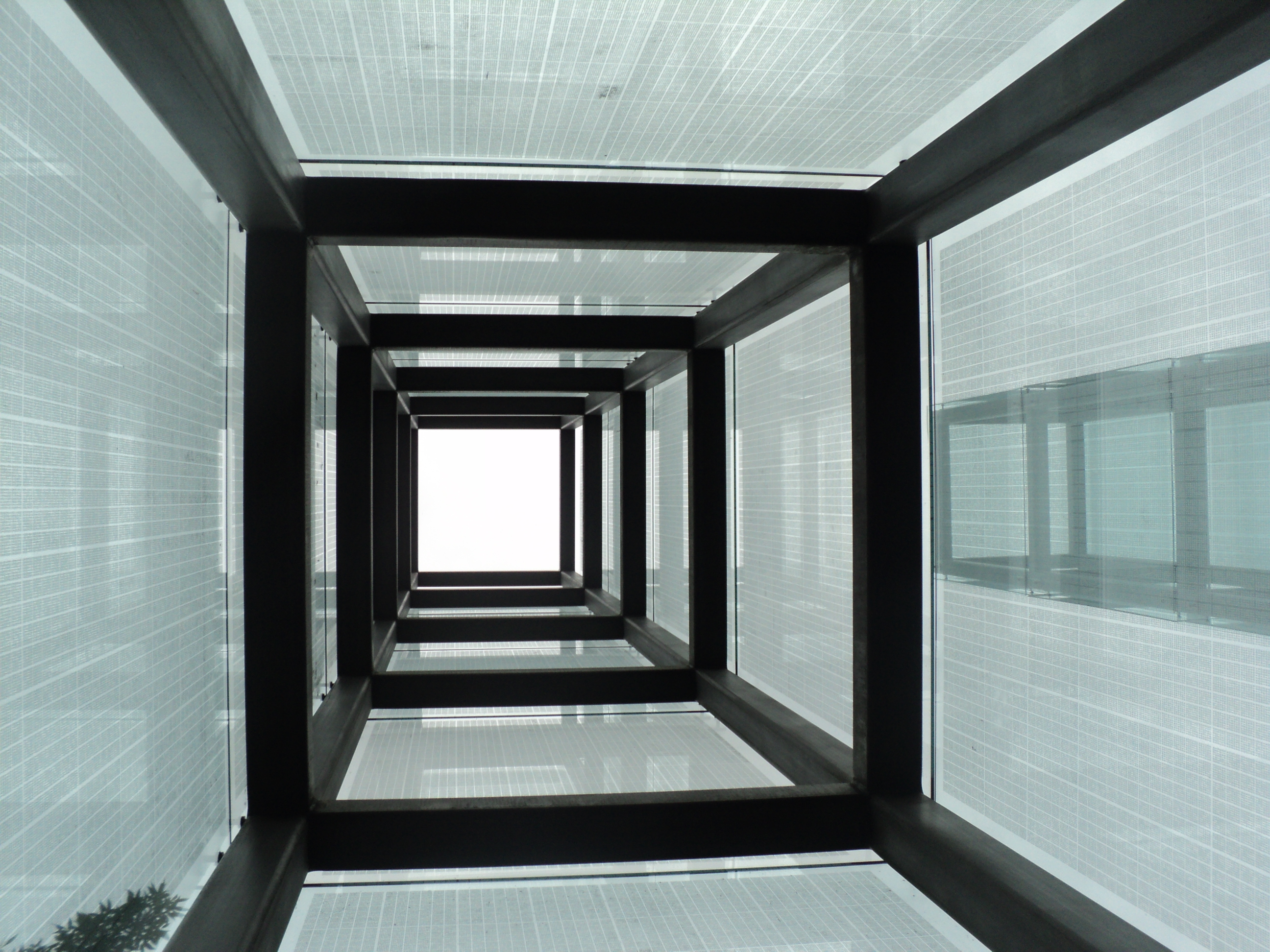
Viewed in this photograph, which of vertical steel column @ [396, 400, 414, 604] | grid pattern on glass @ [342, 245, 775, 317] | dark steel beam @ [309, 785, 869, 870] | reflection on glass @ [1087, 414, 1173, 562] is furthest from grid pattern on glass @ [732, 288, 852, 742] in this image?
vertical steel column @ [396, 400, 414, 604]

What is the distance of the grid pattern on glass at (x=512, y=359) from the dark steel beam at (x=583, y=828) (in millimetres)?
3454

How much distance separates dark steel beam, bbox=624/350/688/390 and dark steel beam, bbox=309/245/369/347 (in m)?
1.53

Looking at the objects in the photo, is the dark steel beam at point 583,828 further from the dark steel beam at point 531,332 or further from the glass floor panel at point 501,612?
the glass floor panel at point 501,612

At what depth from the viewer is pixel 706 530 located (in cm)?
484

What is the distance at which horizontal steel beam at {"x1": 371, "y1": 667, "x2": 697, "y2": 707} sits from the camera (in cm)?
444

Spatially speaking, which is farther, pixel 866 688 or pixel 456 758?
pixel 456 758

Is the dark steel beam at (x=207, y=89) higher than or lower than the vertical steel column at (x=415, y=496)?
higher

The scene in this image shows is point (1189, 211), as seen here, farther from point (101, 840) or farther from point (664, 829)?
point (101, 840)

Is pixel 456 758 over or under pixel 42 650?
under

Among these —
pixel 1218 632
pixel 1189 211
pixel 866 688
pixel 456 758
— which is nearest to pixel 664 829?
pixel 866 688

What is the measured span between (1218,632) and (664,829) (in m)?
1.63

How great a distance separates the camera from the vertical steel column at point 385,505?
6.29 metres

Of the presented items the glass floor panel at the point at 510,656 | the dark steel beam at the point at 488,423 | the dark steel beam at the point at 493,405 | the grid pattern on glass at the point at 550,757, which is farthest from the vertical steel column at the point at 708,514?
the dark steel beam at the point at 488,423

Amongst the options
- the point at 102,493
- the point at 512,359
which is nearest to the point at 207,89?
the point at 102,493
